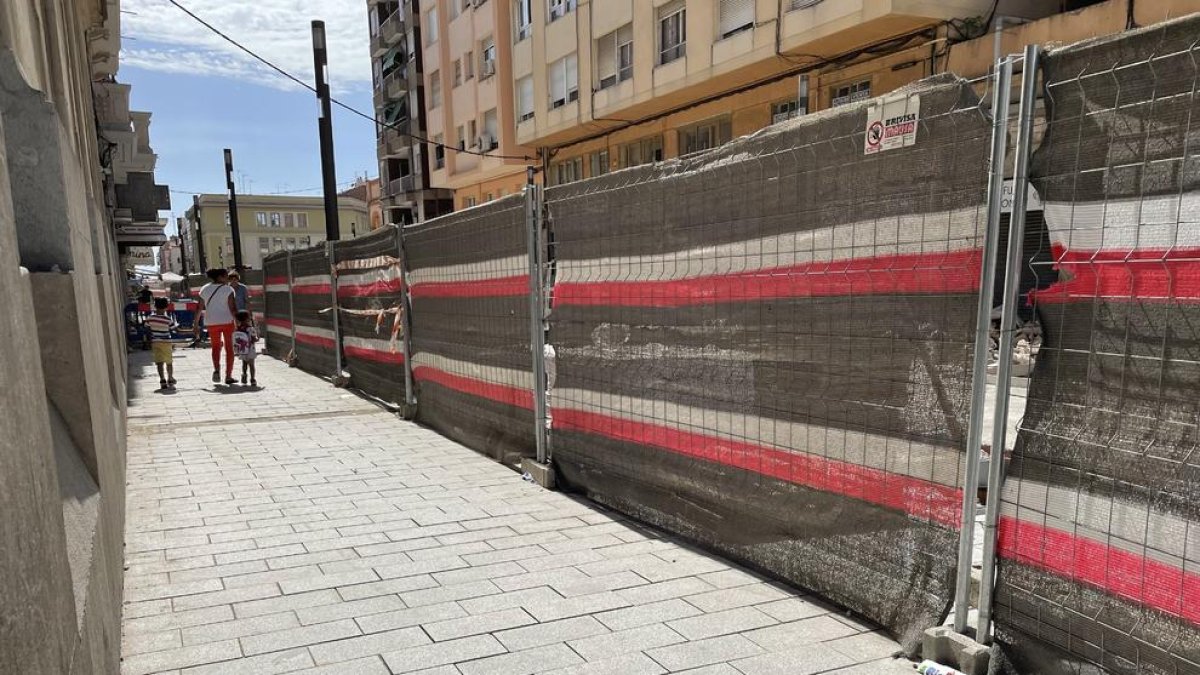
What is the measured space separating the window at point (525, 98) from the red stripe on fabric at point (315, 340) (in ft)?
57.1

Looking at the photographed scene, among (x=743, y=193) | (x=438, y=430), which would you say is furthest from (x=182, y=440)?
(x=743, y=193)

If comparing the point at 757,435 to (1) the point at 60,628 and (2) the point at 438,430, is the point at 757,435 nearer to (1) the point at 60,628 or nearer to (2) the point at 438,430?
(1) the point at 60,628

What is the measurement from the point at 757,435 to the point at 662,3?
19859 millimetres

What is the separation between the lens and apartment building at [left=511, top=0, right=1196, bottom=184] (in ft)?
48.8

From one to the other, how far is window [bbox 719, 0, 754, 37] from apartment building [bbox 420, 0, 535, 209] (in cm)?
1244

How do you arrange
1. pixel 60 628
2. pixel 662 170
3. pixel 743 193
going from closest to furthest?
pixel 60 628 → pixel 743 193 → pixel 662 170

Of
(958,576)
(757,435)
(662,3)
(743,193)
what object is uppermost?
(662,3)

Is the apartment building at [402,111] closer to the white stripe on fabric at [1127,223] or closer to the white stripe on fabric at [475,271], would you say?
the white stripe on fabric at [475,271]

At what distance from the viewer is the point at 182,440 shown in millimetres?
7766

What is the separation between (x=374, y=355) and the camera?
986 cm

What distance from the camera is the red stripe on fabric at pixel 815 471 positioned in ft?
10.2

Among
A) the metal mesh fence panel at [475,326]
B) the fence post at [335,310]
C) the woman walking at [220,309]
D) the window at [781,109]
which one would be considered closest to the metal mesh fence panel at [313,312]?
the fence post at [335,310]

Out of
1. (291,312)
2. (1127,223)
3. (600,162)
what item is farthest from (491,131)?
(1127,223)

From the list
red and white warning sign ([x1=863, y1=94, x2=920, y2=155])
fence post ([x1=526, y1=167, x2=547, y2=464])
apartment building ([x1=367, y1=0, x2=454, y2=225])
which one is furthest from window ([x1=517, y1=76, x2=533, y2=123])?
red and white warning sign ([x1=863, y1=94, x2=920, y2=155])
